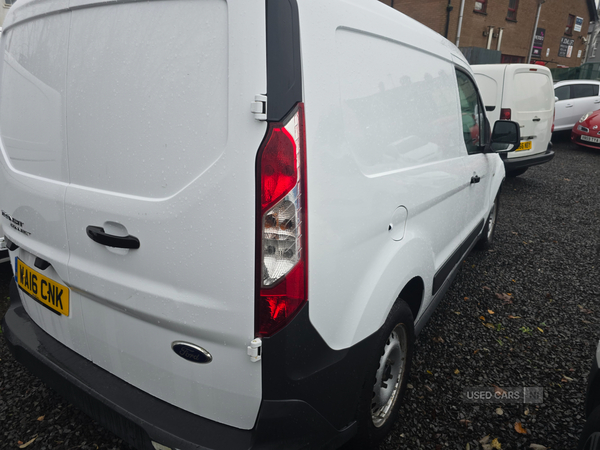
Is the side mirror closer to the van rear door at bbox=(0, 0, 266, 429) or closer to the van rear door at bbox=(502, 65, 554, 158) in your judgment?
the van rear door at bbox=(0, 0, 266, 429)

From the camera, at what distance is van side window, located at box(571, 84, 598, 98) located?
11359mm

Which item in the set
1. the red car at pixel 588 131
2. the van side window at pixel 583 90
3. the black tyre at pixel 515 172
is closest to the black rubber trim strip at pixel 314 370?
the black tyre at pixel 515 172

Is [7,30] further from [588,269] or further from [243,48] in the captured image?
[588,269]

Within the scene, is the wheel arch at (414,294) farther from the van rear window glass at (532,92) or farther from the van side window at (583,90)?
the van side window at (583,90)

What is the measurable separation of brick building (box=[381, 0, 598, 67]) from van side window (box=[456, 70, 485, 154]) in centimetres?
1619

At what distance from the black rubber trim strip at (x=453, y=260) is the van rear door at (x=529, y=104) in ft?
13.7

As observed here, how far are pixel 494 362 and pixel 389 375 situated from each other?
112 centimetres

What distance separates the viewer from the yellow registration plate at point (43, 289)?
1688mm

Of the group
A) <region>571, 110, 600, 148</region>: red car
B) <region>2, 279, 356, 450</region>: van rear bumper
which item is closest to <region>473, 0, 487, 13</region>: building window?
<region>571, 110, 600, 148</region>: red car

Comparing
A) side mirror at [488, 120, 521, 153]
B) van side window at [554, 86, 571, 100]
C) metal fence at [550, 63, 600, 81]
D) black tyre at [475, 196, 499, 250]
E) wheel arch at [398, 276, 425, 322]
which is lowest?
black tyre at [475, 196, 499, 250]

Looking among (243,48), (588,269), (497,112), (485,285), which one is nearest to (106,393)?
(243,48)

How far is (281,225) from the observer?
1.25 m

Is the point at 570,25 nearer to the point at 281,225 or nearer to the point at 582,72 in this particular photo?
the point at 582,72

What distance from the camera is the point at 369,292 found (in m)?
1.56
